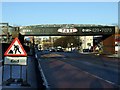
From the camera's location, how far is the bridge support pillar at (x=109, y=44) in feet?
265

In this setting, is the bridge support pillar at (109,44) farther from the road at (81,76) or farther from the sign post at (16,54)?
the sign post at (16,54)

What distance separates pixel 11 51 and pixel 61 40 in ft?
514

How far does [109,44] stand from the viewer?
266 feet

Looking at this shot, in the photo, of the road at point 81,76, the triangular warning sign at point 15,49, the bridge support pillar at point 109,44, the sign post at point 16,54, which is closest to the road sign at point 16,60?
the sign post at point 16,54

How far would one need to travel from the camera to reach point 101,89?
559 inches

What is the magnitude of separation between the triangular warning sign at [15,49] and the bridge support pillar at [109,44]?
2624 inches

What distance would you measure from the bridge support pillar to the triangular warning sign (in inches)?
2624

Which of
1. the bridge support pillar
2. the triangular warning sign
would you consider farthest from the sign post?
the bridge support pillar

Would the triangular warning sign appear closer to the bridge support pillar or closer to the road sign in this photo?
the road sign

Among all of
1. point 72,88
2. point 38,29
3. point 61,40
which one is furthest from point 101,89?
point 61,40

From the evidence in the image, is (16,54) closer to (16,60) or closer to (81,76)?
(16,60)

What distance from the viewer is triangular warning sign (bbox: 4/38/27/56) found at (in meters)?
14.6

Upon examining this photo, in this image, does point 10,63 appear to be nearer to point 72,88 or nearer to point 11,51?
point 11,51

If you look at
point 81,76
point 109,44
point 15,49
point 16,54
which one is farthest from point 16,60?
point 109,44
